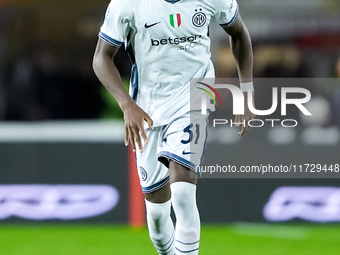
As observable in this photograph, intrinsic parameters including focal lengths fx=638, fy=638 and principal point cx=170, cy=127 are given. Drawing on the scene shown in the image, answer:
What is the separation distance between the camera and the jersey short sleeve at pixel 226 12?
3.87 m

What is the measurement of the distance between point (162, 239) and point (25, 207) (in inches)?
110

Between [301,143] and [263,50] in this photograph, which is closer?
[301,143]

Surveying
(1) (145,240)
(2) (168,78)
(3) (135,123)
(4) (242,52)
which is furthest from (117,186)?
(3) (135,123)

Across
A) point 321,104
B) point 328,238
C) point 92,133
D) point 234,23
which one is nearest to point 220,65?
point 321,104

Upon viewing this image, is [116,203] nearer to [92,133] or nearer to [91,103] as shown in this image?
[92,133]

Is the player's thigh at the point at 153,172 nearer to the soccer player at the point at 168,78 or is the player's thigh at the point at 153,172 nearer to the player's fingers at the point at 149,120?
the soccer player at the point at 168,78

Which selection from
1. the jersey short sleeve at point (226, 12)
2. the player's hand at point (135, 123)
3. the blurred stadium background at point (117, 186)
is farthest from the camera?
the blurred stadium background at point (117, 186)

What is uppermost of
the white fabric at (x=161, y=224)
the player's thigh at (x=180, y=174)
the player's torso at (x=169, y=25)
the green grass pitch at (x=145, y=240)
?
the player's torso at (x=169, y=25)

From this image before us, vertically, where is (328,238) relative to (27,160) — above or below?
below

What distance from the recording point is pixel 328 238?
6.01 meters

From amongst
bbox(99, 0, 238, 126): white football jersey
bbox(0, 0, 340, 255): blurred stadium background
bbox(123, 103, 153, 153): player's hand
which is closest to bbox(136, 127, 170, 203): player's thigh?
bbox(99, 0, 238, 126): white football jersey

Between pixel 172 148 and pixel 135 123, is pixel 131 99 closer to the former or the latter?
pixel 135 123

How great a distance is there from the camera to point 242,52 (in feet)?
13.5

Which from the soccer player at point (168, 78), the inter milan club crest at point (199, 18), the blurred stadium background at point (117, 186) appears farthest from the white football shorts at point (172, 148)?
the blurred stadium background at point (117, 186)
